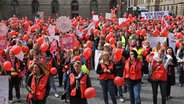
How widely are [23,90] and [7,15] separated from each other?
45.9 metres

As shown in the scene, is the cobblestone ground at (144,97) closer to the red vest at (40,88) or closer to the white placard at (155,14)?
the red vest at (40,88)

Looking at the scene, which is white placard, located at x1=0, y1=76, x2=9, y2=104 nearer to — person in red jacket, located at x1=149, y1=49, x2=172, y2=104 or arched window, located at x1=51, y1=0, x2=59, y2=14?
person in red jacket, located at x1=149, y1=49, x2=172, y2=104

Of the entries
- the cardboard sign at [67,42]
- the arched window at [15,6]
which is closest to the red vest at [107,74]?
the cardboard sign at [67,42]

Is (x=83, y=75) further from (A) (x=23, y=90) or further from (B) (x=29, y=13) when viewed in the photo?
(B) (x=29, y=13)

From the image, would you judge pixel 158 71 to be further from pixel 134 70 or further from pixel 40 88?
pixel 40 88

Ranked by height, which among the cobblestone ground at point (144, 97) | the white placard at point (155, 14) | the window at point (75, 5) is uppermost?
the window at point (75, 5)

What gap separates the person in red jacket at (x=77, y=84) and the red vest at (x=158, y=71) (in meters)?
2.38

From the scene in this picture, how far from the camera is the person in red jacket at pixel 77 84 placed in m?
6.39

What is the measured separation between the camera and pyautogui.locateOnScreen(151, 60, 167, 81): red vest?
8078 millimetres

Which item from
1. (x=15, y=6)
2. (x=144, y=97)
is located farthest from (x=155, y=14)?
(x=15, y=6)

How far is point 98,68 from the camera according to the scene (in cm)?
805

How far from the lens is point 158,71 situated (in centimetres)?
812

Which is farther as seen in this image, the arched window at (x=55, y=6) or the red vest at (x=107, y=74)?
the arched window at (x=55, y=6)

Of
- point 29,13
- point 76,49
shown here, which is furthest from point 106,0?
point 76,49
